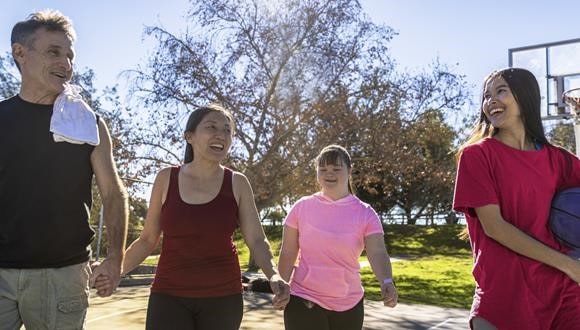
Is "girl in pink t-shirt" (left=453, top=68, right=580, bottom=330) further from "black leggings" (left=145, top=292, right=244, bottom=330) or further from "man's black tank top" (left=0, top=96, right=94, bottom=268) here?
"man's black tank top" (left=0, top=96, right=94, bottom=268)

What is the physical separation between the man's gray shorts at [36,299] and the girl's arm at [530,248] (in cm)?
181

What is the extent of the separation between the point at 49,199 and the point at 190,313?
3.19ft

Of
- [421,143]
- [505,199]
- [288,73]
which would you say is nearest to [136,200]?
[288,73]

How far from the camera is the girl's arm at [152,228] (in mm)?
3479

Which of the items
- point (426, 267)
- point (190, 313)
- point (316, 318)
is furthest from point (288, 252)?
point (426, 267)

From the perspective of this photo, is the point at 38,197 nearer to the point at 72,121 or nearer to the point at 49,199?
the point at 49,199

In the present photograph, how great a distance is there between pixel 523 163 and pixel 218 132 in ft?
5.54

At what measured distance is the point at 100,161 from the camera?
283cm

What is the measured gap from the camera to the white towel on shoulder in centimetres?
267

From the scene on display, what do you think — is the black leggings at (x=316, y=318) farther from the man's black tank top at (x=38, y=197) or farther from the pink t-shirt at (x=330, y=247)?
the man's black tank top at (x=38, y=197)

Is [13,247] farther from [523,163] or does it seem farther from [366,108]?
[366,108]

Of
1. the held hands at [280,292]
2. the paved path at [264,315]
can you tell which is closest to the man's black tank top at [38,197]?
the held hands at [280,292]

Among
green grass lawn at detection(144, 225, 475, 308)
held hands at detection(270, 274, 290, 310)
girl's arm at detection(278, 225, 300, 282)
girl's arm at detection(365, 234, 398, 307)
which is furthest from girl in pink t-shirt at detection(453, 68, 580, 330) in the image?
green grass lawn at detection(144, 225, 475, 308)

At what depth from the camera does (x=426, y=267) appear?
2280cm
